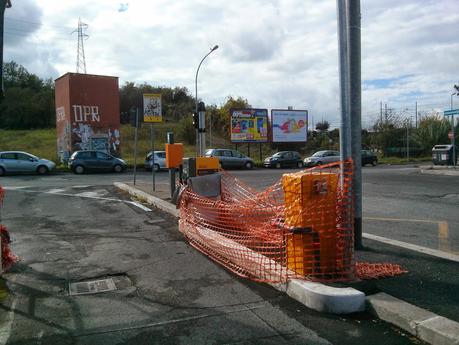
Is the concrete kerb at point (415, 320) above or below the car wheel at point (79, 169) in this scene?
below

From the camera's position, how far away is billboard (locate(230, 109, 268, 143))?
44.2 m

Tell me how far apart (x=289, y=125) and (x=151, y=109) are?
3281cm

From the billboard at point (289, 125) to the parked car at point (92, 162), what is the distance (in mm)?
19997

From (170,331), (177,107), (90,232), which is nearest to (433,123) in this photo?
(177,107)

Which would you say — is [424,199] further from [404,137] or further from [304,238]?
[404,137]

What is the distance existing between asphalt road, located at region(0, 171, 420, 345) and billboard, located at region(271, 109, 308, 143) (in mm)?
39612

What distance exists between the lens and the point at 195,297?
5.11m

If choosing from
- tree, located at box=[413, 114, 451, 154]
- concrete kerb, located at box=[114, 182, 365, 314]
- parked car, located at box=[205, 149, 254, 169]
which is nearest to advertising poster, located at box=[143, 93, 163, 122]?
concrete kerb, located at box=[114, 182, 365, 314]

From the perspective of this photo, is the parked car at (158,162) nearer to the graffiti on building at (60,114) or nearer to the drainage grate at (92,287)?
the graffiti on building at (60,114)

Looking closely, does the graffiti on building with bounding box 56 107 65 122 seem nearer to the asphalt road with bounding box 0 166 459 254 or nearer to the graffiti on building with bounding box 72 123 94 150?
the graffiti on building with bounding box 72 123 94 150

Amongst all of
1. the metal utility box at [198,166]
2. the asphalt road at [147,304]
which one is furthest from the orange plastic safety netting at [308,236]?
the metal utility box at [198,166]

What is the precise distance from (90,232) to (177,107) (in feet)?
234

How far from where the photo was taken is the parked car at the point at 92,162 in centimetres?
2991

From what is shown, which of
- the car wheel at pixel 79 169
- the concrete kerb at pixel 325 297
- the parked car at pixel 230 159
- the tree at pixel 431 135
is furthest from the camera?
the tree at pixel 431 135
